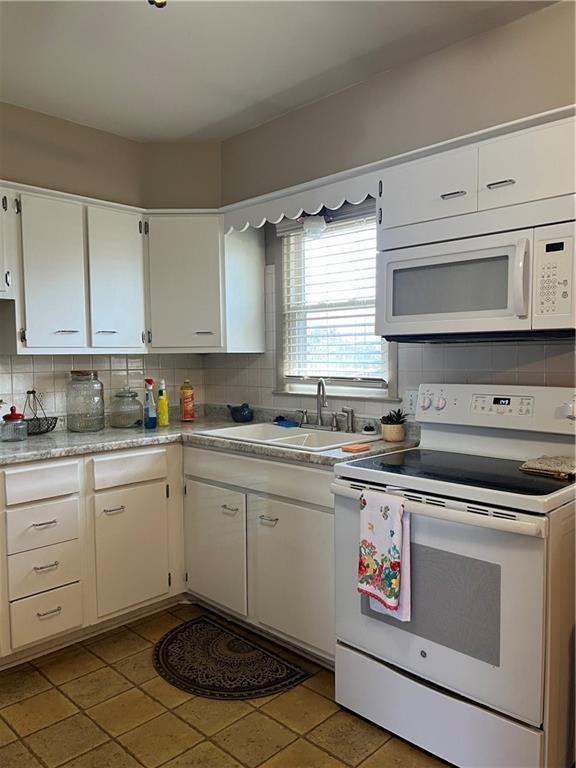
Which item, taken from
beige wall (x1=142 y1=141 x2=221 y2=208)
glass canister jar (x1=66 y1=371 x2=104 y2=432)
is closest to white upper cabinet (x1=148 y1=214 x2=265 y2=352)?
beige wall (x1=142 y1=141 x2=221 y2=208)

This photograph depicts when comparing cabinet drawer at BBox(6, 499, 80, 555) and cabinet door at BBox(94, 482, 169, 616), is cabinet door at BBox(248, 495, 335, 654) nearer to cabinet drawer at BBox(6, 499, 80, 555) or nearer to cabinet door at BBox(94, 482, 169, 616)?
cabinet door at BBox(94, 482, 169, 616)

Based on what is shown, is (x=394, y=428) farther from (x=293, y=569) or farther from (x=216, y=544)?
(x=216, y=544)

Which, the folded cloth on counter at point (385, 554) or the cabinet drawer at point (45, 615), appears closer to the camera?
the folded cloth on counter at point (385, 554)

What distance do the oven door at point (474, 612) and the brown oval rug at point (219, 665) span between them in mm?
535

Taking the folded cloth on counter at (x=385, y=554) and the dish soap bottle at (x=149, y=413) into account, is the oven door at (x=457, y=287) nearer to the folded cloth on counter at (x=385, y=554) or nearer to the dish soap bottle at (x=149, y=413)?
the folded cloth on counter at (x=385, y=554)

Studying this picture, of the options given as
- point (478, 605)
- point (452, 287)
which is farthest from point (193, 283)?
point (478, 605)

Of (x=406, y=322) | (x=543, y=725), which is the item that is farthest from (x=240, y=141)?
(x=543, y=725)

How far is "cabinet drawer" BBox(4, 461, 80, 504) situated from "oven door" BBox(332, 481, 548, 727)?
1276 millimetres

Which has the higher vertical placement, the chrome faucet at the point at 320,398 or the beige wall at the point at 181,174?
the beige wall at the point at 181,174

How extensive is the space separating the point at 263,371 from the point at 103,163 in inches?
55.2

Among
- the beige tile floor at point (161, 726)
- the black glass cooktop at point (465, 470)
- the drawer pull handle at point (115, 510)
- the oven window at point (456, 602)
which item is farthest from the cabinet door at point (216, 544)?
the oven window at point (456, 602)

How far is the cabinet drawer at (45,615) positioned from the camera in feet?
7.66

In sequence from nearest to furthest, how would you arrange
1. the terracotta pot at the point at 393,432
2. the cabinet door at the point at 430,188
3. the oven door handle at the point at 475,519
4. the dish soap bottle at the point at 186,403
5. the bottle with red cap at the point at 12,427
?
1. the oven door handle at the point at 475,519
2. the cabinet door at the point at 430,188
3. the terracotta pot at the point at 393,432
4. the bottle with red cap at the point at 12,427
5. the dish soap bottle at the point at 186,403

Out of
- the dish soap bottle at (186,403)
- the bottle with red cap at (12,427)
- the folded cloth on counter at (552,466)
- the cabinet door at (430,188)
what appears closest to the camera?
the folded cloth on counter at (552,466)
